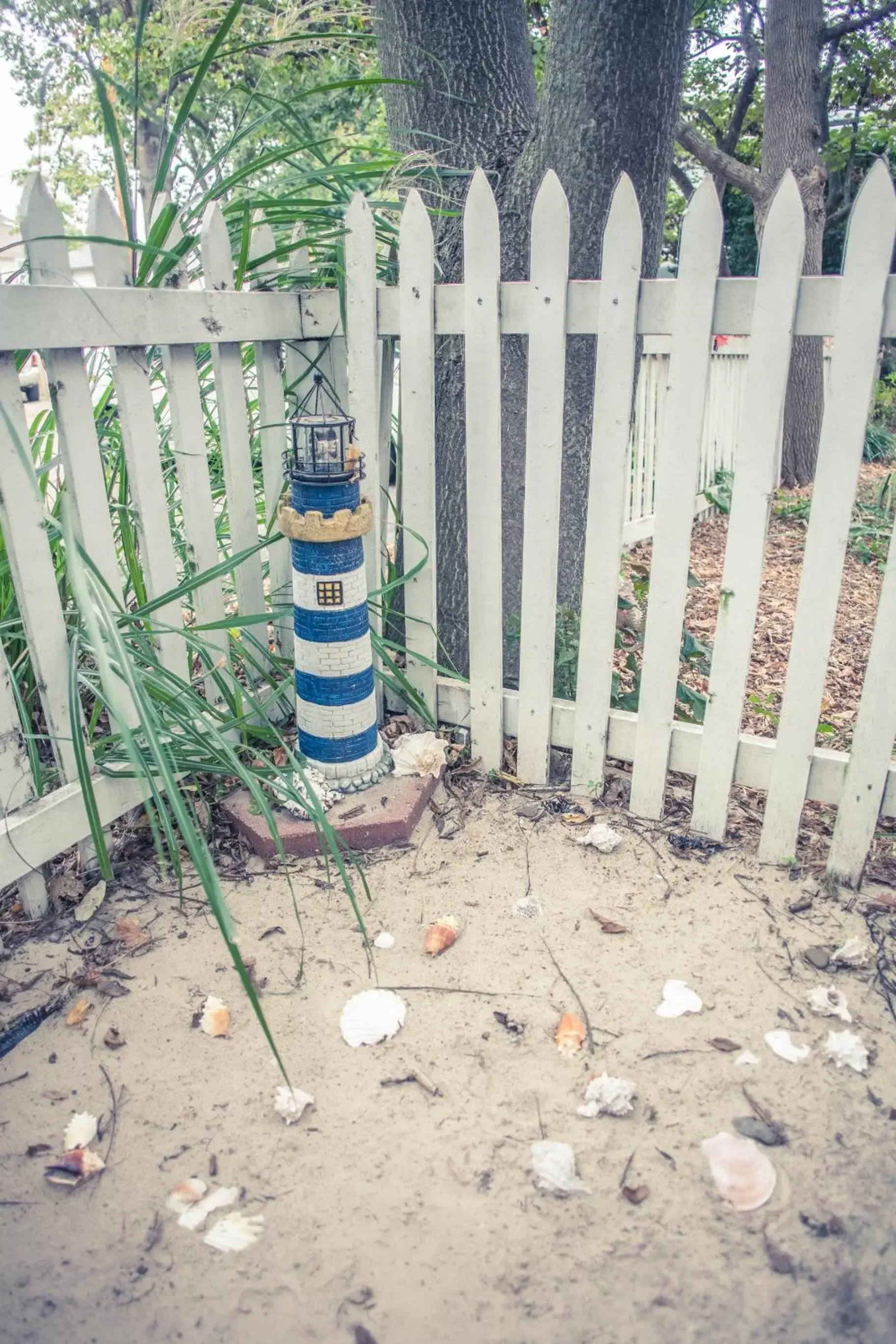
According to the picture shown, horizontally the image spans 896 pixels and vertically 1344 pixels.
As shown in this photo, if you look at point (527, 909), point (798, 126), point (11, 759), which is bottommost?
point (527, 909)

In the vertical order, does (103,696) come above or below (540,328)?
below

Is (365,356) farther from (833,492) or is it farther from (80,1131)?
(80,1131)

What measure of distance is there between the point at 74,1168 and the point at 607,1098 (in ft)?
3.18

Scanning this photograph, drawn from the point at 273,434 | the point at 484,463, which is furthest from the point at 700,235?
the point at 273,434

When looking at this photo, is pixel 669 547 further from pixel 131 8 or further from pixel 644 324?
pixel 131 8

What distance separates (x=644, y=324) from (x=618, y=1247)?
6.41 ft

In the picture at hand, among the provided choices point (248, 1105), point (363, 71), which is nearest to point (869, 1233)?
point (248, 1105)

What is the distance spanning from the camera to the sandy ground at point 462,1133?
1.27 meters

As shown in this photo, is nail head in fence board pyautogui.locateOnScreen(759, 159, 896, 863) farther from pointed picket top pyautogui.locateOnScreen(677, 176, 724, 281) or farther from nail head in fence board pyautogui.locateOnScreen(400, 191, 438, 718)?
nail head in fence board pyautogui.locateOnScreen(400, 191, 438, 718)

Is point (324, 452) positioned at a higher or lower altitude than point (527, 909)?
higher

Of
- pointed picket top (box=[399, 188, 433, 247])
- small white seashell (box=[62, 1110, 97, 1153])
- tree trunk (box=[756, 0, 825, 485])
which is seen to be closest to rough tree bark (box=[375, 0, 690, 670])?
pointed picket top (box=[399, 188, 433, 247])

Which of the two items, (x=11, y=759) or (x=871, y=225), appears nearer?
(x=871, y=225)

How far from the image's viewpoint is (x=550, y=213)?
2.04 m

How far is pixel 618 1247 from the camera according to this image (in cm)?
134
